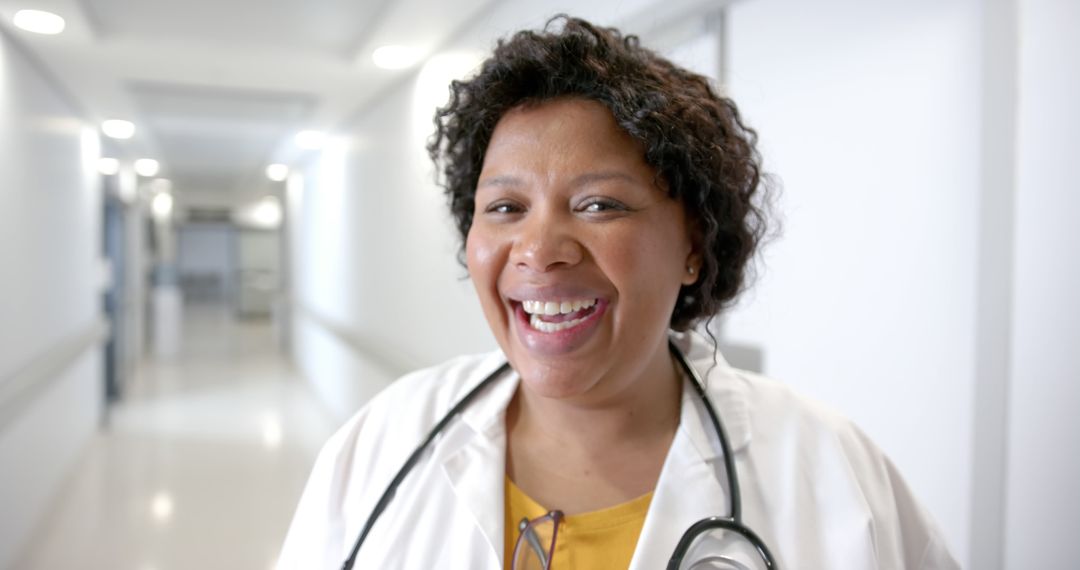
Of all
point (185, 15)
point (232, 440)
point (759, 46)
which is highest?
point (185, 15)

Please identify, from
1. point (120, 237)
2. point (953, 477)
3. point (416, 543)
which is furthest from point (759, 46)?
point (120, 237)

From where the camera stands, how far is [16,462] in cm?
355

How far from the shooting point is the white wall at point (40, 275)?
343cm

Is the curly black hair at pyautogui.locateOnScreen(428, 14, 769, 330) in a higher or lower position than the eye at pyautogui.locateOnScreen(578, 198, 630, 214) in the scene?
higher

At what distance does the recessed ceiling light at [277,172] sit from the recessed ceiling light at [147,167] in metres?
1.32

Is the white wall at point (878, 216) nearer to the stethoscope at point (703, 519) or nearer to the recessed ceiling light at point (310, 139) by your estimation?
the stethoscope at point (703, 519)

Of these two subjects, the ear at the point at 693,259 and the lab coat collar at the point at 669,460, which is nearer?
the lab coat collar at the point at 669,460

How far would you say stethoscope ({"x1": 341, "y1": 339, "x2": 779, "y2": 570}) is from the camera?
940 millimetres

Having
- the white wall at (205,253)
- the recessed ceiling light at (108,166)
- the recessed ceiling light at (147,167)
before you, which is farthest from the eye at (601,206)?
the white wall at (205,253)

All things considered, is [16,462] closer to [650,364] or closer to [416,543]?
[416,543]

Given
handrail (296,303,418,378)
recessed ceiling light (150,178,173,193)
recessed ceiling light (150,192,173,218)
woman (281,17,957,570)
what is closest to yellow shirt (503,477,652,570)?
woman (281,17,957,570)

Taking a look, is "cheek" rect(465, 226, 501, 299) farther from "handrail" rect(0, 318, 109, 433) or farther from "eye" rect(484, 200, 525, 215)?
"handrail" rect(0, 318, 109, 433)

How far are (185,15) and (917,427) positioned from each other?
3.29 metres

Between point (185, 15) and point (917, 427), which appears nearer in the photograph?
point (917, 427)
